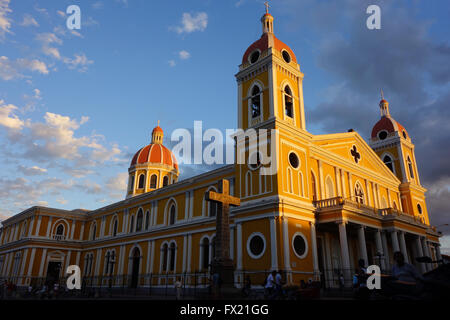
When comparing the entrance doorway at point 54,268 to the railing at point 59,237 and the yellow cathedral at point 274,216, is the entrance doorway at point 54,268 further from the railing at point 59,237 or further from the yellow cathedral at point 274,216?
the railing at point 59,237

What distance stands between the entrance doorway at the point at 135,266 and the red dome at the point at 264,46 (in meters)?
20.4

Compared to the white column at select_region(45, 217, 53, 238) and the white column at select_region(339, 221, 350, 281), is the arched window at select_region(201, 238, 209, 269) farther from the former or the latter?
the white column at select_region(45, 217, 53, 238)

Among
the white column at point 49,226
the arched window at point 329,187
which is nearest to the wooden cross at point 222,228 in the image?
the arched window at point 329,187

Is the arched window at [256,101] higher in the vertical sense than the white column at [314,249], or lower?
higher

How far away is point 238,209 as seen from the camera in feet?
68.4

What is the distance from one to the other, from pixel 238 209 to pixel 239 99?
815 centimetres

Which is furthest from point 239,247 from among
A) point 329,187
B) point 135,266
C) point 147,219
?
point 135,266

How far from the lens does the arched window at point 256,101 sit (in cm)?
2295

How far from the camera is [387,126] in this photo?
112 ft

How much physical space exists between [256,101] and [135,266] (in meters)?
19.8
